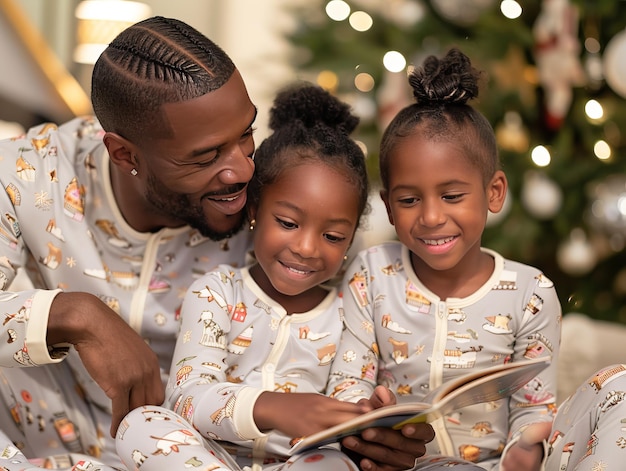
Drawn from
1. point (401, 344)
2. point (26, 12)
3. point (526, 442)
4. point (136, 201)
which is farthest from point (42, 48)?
point (526, 442)

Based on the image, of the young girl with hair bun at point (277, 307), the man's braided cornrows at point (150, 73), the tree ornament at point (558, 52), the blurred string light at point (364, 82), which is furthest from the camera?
the blurred string light at point (364, 82)

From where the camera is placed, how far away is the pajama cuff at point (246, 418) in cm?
133

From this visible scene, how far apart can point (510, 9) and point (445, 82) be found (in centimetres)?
143

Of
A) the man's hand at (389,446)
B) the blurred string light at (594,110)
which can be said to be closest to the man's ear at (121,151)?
the man's hand at (389,446)

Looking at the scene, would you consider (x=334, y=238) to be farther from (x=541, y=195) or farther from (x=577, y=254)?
(x=577, y=254)

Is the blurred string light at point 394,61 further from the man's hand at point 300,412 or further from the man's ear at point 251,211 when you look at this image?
the man's hand at point 300,412

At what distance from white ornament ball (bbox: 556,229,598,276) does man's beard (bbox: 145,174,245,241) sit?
160 cm

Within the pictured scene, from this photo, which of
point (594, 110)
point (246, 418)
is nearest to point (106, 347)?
point (246, 418)

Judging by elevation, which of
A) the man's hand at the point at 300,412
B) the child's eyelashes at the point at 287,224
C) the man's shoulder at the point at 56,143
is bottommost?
the man's hand at the point at 300,412

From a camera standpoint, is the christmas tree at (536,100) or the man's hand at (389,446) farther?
the christmas tree at (536,100)

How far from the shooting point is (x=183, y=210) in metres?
1.61

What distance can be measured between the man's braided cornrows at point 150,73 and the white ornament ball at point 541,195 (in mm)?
1509

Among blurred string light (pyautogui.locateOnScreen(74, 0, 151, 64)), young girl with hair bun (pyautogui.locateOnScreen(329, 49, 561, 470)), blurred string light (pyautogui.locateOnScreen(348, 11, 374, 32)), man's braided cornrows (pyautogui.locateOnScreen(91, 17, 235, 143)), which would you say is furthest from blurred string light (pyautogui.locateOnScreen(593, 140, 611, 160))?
blurred string light (pyautogui.locateOnScreen(74, 0, 151, 64))

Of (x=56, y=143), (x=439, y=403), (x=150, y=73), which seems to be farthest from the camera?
(x=56, y=143)
